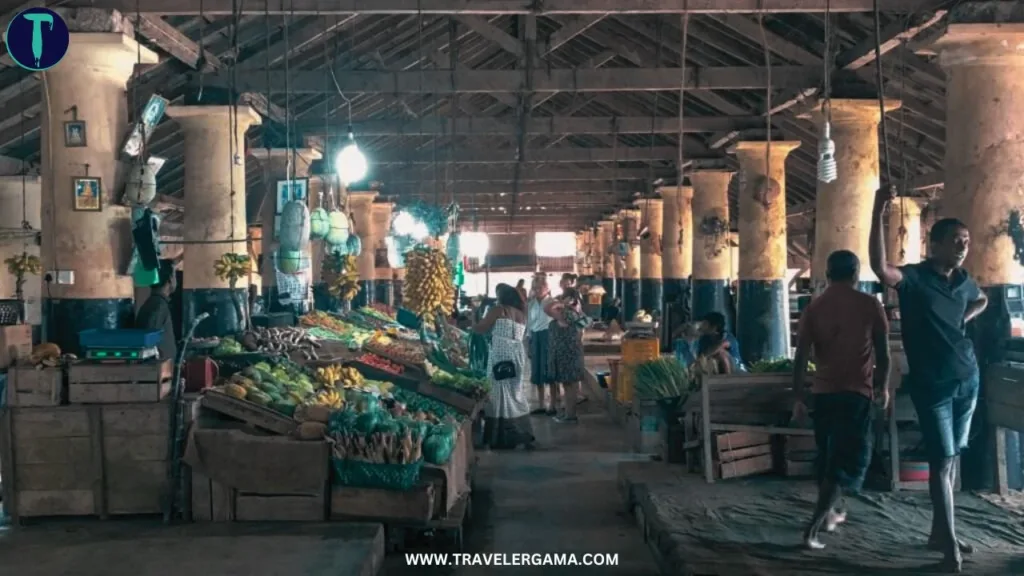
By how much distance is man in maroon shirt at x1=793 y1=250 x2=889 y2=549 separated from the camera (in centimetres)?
448

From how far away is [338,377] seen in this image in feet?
23.0

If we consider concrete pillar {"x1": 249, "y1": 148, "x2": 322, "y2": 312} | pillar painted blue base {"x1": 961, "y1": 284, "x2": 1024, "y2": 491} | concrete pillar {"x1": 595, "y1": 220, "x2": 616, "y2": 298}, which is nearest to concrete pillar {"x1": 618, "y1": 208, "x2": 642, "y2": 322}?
concrete pillar {"x1": 595, "y1": 220, "x2": 616, "y2": 298}

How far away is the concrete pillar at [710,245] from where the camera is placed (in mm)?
14828

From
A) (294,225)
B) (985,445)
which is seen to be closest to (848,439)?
(985,445)

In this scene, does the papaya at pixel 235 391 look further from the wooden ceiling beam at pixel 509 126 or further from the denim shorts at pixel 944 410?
the wooden ceiling beam at pixel 509 126

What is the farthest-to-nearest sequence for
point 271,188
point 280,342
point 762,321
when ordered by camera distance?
point 271,188 < point 762,321 < point 280,342

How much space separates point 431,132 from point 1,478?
10.1 meters

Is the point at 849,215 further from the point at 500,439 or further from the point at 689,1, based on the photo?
the point at 500,439

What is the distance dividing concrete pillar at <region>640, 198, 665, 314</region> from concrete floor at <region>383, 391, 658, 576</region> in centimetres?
1321

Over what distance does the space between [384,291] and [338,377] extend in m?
16.0

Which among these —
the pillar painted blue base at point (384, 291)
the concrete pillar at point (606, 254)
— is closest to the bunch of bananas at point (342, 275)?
the pillar painted blue base at point (384, 291)

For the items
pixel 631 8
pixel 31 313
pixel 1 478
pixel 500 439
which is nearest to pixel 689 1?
pixel 631 8

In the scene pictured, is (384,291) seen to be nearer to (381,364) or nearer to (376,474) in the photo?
(381,364)

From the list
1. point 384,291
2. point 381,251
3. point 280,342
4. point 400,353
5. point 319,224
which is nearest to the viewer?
point 280,342
